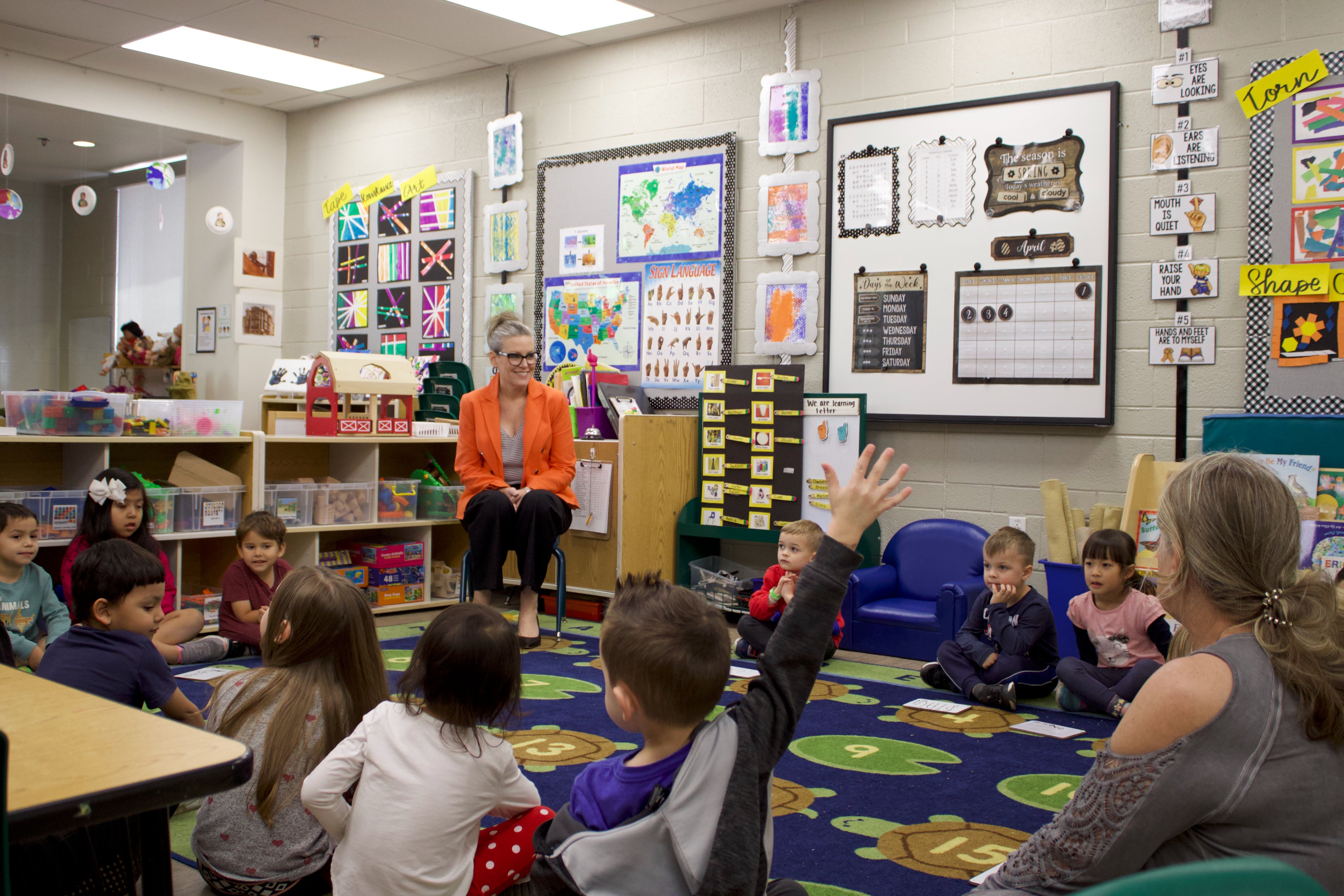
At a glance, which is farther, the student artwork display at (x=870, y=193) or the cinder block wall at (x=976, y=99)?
the student artwork display at (x=870, y=193)

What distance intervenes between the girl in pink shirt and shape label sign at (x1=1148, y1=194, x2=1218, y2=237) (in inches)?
51.8

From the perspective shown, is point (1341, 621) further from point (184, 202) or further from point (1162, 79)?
point (184, 202)

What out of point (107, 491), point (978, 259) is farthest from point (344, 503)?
point (978, 259)

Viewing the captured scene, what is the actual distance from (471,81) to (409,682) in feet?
17.2

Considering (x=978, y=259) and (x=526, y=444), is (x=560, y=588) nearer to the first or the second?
(x=526, y=444)

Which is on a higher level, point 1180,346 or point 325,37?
point 325,37

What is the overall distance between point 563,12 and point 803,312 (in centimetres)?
196

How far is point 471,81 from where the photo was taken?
617 cm

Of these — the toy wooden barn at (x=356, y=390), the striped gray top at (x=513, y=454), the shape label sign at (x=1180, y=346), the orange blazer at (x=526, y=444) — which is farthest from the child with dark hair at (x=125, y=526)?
the shape label sign at (x=1180, y=346)

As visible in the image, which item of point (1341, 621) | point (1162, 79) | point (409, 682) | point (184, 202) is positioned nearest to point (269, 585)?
point (409, 682)

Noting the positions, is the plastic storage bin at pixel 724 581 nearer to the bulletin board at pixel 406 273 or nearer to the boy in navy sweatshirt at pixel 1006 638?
the boy in navy sweatshirt at pixel 1006 638

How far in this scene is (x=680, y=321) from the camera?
17.3 feet

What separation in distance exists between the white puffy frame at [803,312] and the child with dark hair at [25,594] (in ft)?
9.98

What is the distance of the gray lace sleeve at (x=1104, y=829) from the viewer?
1.14m
